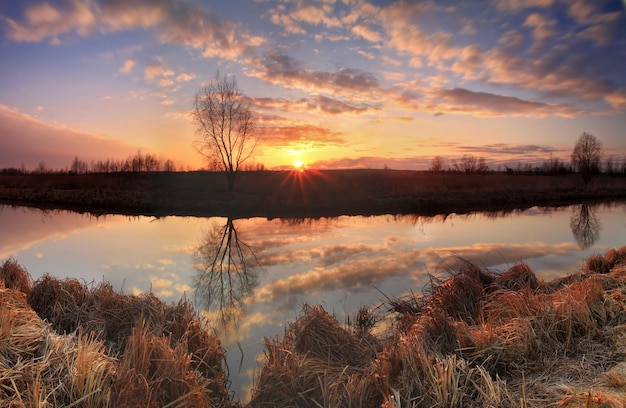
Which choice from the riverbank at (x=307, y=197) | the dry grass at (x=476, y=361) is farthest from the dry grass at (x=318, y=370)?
the riverbank at (x=307, y=197)

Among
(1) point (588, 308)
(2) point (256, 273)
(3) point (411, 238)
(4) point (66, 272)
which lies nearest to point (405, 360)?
(1) point (588, 308)

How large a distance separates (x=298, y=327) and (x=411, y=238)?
38.5 ft

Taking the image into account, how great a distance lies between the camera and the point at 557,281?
8633mm

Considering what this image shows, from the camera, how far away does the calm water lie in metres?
8.56

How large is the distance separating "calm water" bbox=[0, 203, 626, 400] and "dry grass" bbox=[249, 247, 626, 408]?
42.7 inches

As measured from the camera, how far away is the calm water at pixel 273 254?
8.56 metres

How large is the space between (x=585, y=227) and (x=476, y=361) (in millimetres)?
→ 21058

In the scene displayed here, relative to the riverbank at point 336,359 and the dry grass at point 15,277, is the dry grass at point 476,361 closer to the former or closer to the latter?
the riverbank at point 336,359

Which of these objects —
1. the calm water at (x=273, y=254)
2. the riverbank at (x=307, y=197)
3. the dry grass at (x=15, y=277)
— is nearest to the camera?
the dry grass at (x=15, y=277)

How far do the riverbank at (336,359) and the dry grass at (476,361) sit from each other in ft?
0.05

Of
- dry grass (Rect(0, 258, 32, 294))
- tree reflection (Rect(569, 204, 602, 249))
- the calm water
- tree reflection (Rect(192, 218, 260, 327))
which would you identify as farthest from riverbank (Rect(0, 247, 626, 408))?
tree reflection (Rect(569, 204, 602, 249))

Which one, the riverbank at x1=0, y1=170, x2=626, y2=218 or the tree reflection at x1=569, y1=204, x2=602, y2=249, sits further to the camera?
the riverbank at x1=0, y1=170, x2=626, y2=218

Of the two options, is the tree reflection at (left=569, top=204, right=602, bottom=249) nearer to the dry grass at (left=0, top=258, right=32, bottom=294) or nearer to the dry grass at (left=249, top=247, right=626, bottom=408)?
the dry grass at (left=249, top=247, right=626, bottom=408)

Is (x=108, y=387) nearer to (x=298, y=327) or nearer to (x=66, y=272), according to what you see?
(x=298, y=327)
